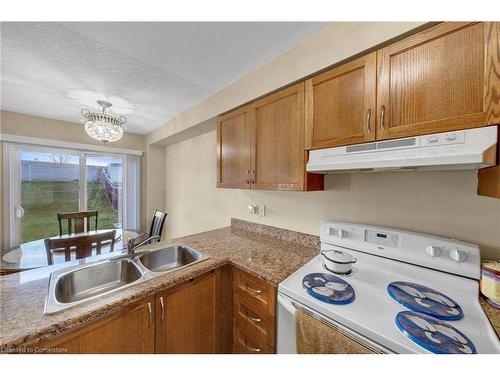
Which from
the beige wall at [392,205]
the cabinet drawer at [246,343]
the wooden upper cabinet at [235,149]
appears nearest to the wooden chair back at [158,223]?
the beige wall at [392,205]

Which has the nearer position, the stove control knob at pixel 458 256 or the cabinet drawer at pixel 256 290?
the stove control knob at pixel 458 256

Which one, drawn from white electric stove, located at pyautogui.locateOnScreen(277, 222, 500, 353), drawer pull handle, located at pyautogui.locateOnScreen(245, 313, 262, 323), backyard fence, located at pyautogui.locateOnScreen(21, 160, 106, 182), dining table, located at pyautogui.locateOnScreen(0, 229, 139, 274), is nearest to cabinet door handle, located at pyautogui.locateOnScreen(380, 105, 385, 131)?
white electric stove, located at pyautogui.locateOnScreen(277, 222, 500, 353)

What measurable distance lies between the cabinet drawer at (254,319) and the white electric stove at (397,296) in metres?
0.06

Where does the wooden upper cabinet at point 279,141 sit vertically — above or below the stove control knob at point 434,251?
above

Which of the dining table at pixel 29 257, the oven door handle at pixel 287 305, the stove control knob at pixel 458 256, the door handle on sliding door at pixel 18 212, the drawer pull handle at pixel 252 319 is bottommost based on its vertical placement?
the drawer pull handle at pixel 252 319

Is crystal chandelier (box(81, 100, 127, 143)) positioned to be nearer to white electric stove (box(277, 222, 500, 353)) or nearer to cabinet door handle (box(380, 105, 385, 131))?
white electric stove (box(277, 222, 500, 353))

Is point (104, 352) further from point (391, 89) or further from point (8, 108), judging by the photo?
point (8, 108)

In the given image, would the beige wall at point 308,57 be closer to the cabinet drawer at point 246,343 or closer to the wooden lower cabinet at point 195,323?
the wooden lower cabinet at point 195,323

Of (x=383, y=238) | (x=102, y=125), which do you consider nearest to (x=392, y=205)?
(x=383, y=238)

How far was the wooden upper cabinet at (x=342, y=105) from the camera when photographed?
2.99ft

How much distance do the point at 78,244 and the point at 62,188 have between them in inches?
61.2

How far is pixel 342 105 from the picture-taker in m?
1.00

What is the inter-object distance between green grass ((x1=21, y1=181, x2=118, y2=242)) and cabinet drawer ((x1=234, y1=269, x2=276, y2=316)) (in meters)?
2.93

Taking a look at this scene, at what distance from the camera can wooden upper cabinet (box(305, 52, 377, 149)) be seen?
913mm
